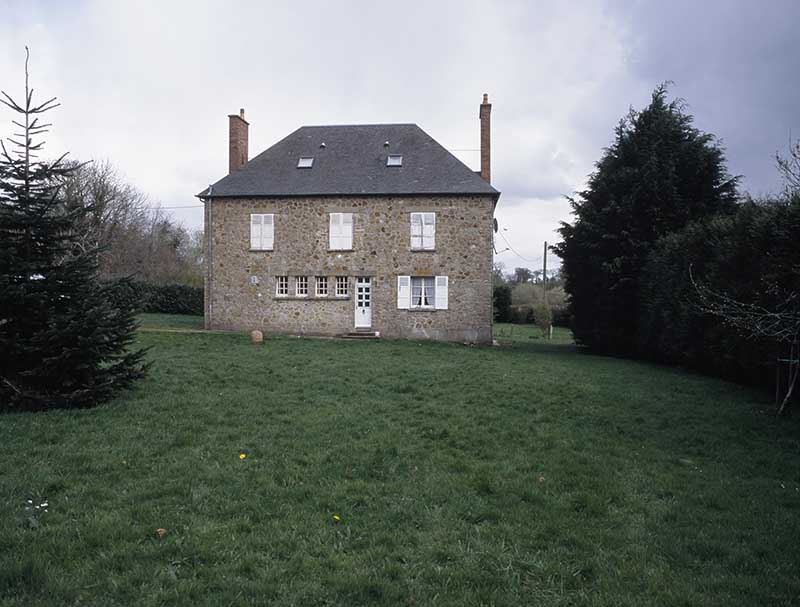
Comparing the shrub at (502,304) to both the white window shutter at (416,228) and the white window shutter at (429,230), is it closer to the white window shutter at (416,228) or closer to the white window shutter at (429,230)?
Result: the white window shutter at (429,230)

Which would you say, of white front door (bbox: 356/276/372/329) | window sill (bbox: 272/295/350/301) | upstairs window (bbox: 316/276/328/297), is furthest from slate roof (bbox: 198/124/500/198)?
window sill (bbox: 272/295/350/301)

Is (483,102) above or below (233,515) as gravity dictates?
above

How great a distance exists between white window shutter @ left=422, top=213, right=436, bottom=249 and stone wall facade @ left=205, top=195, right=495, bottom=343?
183 millimetres

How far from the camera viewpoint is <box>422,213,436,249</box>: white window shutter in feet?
74.4

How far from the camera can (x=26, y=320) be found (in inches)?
318

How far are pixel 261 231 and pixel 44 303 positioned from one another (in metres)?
15.4

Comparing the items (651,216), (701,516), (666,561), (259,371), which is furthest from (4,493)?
(651,216)

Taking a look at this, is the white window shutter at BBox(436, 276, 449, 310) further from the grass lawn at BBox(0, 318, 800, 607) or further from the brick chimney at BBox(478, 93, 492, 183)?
the grass lawn at BBox(0, 318, 800, 607)

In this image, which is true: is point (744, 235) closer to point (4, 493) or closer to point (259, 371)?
point (259, 371)

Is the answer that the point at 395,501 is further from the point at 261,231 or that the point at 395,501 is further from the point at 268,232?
the point at 261,231

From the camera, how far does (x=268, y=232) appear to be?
23250 mm

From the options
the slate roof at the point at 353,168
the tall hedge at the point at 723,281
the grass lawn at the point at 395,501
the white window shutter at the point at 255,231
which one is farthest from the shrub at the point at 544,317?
the grass lawn at the point at 395,501

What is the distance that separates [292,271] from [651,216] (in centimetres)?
1284

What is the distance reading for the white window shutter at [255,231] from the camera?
23.3 metres
